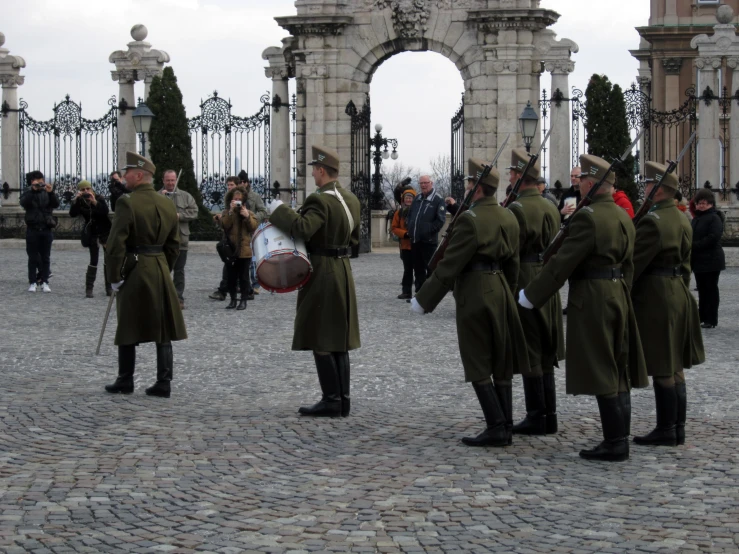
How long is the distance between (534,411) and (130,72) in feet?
76.1

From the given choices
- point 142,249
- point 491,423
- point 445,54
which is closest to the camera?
point 491,423

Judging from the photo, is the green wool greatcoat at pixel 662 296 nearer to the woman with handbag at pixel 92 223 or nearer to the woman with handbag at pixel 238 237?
the woman with handbag at pixel 238 237

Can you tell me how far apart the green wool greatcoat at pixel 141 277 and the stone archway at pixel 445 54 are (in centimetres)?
1786

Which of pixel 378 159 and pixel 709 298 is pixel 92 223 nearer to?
pixel 709 298

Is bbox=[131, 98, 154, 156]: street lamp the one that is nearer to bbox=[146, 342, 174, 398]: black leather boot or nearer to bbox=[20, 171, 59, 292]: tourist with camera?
bbox=[20, 171, 59, 292]: tourist with camera

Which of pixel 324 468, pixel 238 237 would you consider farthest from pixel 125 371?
pixel 238 237

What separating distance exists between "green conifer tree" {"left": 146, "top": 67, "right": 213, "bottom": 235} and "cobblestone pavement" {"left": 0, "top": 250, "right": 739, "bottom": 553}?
17115 millimetres

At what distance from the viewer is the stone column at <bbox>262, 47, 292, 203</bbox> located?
29328mm

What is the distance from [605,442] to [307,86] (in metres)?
21.4

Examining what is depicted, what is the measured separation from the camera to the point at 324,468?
7.55 meters

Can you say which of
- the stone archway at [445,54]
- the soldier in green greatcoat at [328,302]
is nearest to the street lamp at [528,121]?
the stone archway at [445,54]

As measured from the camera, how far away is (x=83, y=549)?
5.95m

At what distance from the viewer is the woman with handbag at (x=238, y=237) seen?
1672 cm

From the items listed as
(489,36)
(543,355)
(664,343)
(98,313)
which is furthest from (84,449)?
(489,36)
